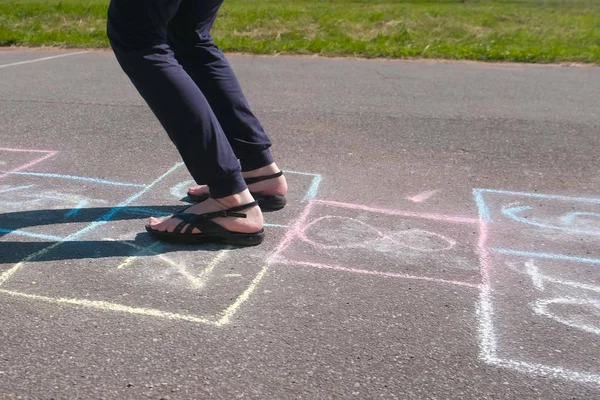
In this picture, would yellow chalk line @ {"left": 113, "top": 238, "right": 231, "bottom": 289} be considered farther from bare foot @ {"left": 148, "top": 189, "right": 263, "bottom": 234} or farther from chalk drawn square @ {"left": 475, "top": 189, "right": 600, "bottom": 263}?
chalk drawn square @ {"left": 475, "top": 189, "right": 600, "bottom": 263}

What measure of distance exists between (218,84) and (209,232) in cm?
74

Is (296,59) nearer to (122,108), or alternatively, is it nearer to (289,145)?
(122,108)

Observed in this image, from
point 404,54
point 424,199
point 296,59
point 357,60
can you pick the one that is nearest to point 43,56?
point 296,59

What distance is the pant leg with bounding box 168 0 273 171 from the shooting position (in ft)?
10.2

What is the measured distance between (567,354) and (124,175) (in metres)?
2.63

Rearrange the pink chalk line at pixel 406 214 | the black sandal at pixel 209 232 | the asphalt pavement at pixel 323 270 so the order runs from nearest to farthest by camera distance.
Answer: the asphalt pavement at pixel 323 270
the black sandal at pixel 209 232
the pink chalk line at pixel 406 214

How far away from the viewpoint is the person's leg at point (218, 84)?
3.11 meters

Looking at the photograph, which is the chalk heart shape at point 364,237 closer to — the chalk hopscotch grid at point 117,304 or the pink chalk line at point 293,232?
the pink chalk line at point 293,232

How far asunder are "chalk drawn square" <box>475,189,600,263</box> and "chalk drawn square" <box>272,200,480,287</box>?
0.50ft

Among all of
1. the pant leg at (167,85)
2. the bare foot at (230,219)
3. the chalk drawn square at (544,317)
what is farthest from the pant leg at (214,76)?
the chalk drawn square at (544,317)

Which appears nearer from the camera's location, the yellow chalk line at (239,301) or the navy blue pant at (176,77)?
the yellow chalk line at (239,301)

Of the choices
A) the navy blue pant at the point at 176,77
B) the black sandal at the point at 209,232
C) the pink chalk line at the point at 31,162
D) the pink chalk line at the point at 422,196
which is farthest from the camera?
the pink chalk line at the point at 31,162

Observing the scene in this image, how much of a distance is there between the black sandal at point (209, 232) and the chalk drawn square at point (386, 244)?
176 millimetres

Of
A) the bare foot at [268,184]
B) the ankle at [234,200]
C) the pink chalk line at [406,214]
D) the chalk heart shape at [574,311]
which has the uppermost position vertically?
the ankle at [234,200]
